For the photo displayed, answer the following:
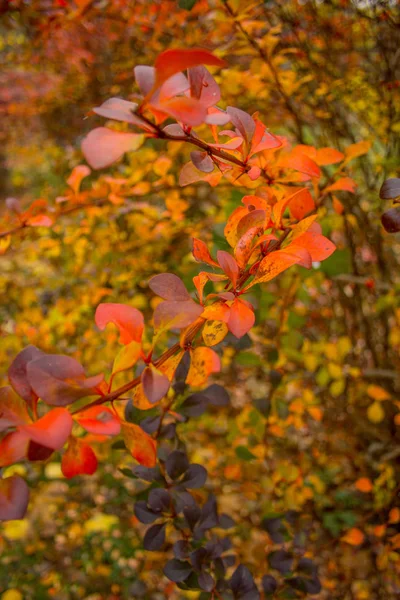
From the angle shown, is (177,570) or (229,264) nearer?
(229,264)

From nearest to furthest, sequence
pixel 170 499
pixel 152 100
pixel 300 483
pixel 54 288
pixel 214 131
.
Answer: pixel 152 100
pixel 214 131
pixel 170 499
pixel 300 483
pixel 54 288

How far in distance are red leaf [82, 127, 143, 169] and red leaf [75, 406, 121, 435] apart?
0.80 ft

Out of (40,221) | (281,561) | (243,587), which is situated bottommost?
(281,561)

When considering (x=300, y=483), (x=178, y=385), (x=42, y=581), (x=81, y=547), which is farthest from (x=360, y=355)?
(x=42, y=581)

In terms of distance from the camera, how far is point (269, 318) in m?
1.76

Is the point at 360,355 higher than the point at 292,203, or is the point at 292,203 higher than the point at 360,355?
the point at 292,203

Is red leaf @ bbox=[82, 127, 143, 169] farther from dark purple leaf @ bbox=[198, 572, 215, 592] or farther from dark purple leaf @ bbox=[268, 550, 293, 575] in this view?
dark purple leaf @ bbox=[268, 550, 293, 575]

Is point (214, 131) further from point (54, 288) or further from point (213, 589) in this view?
point (54, 288)

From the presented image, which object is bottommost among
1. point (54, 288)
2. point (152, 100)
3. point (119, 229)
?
point (54, 288)

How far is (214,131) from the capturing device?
1.92ft

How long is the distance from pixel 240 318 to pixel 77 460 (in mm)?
233

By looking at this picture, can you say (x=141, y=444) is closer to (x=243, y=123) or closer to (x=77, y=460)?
(x=77, y=460)

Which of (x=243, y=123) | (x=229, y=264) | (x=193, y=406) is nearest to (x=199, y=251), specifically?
(x=229, y=264)

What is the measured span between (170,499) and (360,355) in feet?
3.92
